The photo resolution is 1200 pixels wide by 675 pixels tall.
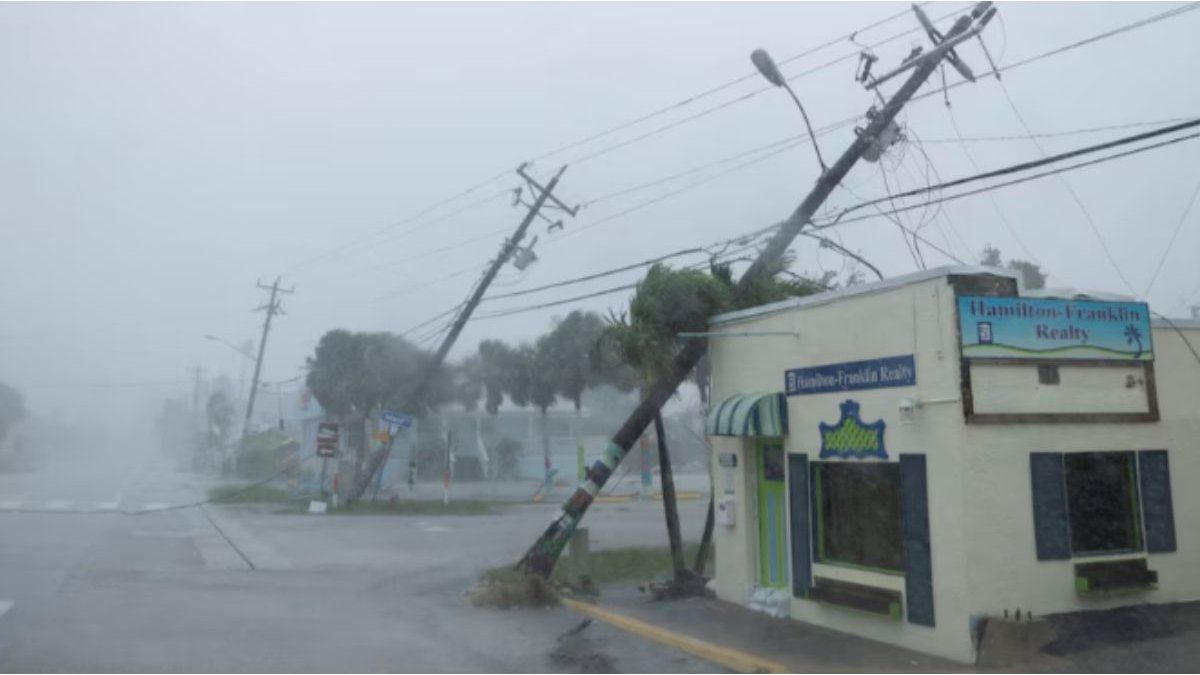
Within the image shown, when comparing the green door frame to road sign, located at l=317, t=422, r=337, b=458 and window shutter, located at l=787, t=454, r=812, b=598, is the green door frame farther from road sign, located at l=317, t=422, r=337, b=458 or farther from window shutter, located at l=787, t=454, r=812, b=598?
road sign, located at l=317, t=422, r=337, b=458

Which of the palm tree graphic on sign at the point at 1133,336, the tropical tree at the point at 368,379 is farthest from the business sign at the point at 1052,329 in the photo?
the tropical tree at the point at 368,379

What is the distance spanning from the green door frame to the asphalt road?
7.04ft

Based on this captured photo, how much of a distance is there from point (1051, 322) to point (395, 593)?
31.2ft

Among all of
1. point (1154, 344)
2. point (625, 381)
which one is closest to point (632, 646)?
point (1154, 344)

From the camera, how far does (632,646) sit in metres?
10.6

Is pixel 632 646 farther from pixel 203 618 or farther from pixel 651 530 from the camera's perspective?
pixel 651 530

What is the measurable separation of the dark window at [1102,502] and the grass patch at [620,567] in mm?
6929

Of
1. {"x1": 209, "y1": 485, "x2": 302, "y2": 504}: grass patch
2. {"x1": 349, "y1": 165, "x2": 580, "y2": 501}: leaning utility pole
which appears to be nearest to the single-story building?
{"x1": 349, "y1": 165, "x2": 580, "y2": 501}: leaning utility pole

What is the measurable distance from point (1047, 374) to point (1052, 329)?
0.45m

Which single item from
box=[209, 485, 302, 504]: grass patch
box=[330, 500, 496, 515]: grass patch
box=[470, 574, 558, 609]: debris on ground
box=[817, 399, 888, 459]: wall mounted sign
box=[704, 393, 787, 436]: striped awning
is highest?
box=[704, 393, 787, 436]: striped awning

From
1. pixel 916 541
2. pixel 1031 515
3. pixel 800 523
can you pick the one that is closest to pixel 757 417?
pixel 800 523

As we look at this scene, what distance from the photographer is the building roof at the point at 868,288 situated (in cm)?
958

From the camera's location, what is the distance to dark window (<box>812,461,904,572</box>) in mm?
10195

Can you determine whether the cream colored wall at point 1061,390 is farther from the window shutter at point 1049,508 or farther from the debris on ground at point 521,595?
the debris on ground at point 521,595
